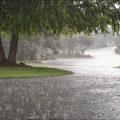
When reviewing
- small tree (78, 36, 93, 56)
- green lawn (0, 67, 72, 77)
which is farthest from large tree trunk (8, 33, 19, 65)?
small tree (78, 36, 93, 56)

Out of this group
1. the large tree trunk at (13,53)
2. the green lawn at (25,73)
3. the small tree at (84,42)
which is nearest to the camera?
the green lawn at (25,73)

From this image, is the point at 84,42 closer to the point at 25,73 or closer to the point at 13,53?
the point at 13,53

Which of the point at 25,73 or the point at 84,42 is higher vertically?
the point at 84,42

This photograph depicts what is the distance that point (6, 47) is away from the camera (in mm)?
74625

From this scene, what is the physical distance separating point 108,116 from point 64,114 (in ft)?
4.68

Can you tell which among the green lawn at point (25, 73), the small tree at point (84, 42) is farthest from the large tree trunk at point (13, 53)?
the small tree at point (84, 42)

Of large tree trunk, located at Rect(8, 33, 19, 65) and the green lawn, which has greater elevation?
large tree trunk, located at Rect(8, 33, 19, 65)

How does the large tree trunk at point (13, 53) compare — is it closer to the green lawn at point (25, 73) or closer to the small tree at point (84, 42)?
the green lawn at point (25, 73)

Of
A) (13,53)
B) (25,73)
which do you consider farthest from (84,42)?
(25,73)

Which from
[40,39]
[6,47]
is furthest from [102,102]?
[6,47]

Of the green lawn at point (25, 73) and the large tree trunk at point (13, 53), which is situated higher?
the large tree trunk at point (13, 53)

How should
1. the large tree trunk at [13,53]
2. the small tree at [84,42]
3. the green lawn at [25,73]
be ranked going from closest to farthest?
the green lawn at [25,73]
the large tree trunk at [13,53]
the small tree at [84,42]

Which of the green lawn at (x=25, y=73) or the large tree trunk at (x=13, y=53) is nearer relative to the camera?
the green lawn at (x=25, y=73)

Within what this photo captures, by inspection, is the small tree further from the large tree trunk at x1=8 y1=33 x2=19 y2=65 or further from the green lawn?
the green lawn
